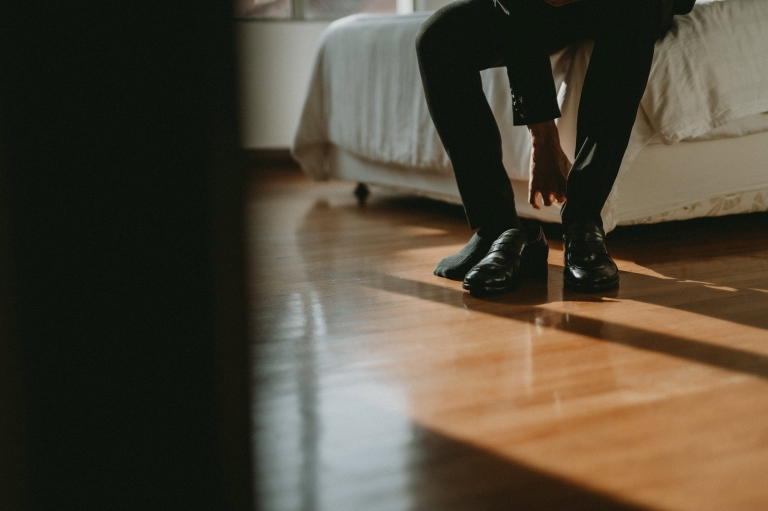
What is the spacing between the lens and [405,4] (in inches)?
151

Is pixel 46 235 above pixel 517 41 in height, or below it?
below

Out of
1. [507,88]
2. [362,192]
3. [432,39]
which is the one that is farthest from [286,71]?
[432,39]

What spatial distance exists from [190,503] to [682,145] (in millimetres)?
1408

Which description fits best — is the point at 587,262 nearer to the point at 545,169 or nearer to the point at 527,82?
the point at 545,169

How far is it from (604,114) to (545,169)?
0.18 meters

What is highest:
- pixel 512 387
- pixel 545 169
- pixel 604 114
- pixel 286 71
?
pixel 286 71

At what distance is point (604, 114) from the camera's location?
1.26 m

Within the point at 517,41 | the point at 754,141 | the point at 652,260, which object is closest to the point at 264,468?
the point at 517,41

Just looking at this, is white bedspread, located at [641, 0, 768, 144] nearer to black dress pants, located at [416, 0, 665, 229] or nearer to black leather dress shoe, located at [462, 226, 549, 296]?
black dress pants, located at [416, 0, 665, 229]

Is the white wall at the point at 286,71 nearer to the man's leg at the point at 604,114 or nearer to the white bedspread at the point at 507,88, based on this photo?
the white bedspread at the point at 507,88

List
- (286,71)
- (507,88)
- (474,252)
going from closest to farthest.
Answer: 1. (474,252)
2. (507,88)
3. (286,71)

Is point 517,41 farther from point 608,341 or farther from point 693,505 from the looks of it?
point 693,505

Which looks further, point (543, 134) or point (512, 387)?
point (543, 134)

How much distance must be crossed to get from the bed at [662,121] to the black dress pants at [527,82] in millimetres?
140
